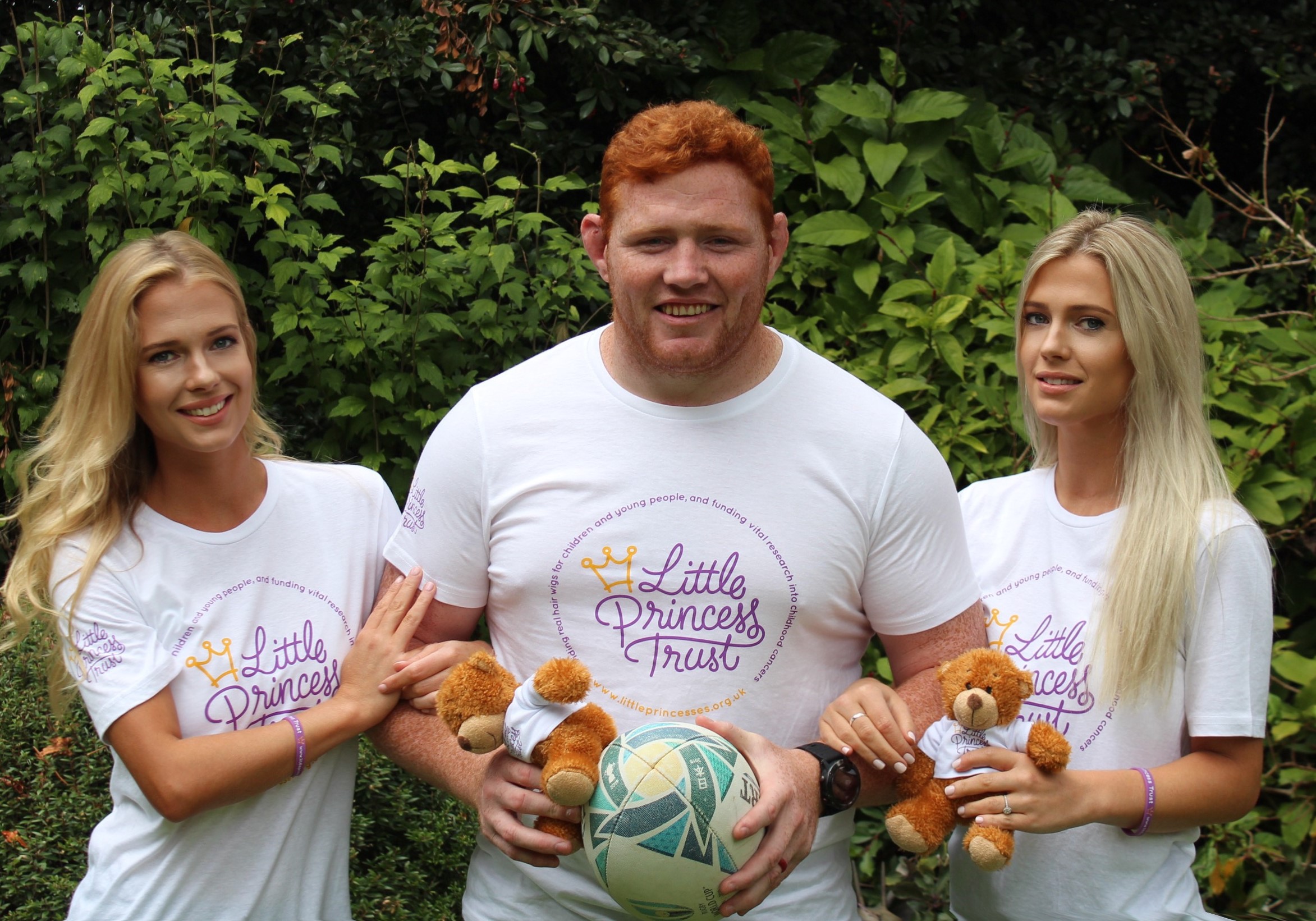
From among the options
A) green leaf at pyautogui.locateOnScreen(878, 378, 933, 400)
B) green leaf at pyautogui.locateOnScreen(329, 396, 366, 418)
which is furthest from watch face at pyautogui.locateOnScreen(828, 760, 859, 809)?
green leaf at pyautogui.locateOnScreen(329, 396, 366, 418)

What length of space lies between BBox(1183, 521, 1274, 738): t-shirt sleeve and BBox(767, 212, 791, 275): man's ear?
4.00 feet

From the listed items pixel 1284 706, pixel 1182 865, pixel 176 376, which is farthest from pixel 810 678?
pixel 1284 706

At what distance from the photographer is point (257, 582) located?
2924mm

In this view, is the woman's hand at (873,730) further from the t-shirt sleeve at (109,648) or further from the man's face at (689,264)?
the t-shirt sleeve at (109,648)

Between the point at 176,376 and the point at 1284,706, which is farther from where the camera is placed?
the point at 1284,706

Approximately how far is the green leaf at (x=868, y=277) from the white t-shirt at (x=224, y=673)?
9.75ft

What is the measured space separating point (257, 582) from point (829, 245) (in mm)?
3429

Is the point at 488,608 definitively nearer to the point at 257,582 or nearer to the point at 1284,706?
the point at 257,582

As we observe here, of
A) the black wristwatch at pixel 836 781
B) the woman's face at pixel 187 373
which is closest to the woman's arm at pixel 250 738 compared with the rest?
the woman's face at pixel 187 373

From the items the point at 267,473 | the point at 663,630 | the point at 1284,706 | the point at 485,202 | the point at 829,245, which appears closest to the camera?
the point at 663,630

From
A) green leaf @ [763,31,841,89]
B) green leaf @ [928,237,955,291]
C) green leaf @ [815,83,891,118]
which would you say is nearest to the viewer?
green leaf @ [928,237,955,291]

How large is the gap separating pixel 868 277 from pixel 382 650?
3196 millimetres

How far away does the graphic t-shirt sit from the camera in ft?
8.61

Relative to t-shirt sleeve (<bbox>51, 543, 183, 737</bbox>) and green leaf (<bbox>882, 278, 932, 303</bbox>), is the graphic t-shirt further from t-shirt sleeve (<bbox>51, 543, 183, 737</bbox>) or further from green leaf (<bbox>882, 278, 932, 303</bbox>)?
green leaf (<bbox>882, 278, 932, 303</bbox>)
